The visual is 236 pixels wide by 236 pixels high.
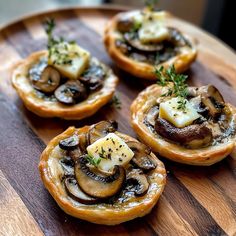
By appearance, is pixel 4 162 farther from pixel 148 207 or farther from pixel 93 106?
pixel 148 207

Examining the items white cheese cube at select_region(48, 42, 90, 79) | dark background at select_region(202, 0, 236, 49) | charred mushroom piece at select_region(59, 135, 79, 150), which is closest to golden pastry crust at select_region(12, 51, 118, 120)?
white cheese cube at select_region(48, 42, 90, 79)

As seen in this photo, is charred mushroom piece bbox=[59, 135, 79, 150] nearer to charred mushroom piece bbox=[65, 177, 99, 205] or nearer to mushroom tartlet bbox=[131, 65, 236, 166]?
charred mushroom piece bbox=[65, 177, 99, 205]

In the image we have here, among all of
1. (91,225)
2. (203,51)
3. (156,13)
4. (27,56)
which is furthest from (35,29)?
(91,225)

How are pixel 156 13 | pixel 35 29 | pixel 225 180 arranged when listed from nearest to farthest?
1. pixel 225 180
2. pixel 156 13
3. pixel 35 29

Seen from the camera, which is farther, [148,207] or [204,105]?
[204,105]

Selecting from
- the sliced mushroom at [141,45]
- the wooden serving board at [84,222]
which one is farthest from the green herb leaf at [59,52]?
the sliced mushroom at [141,45]
